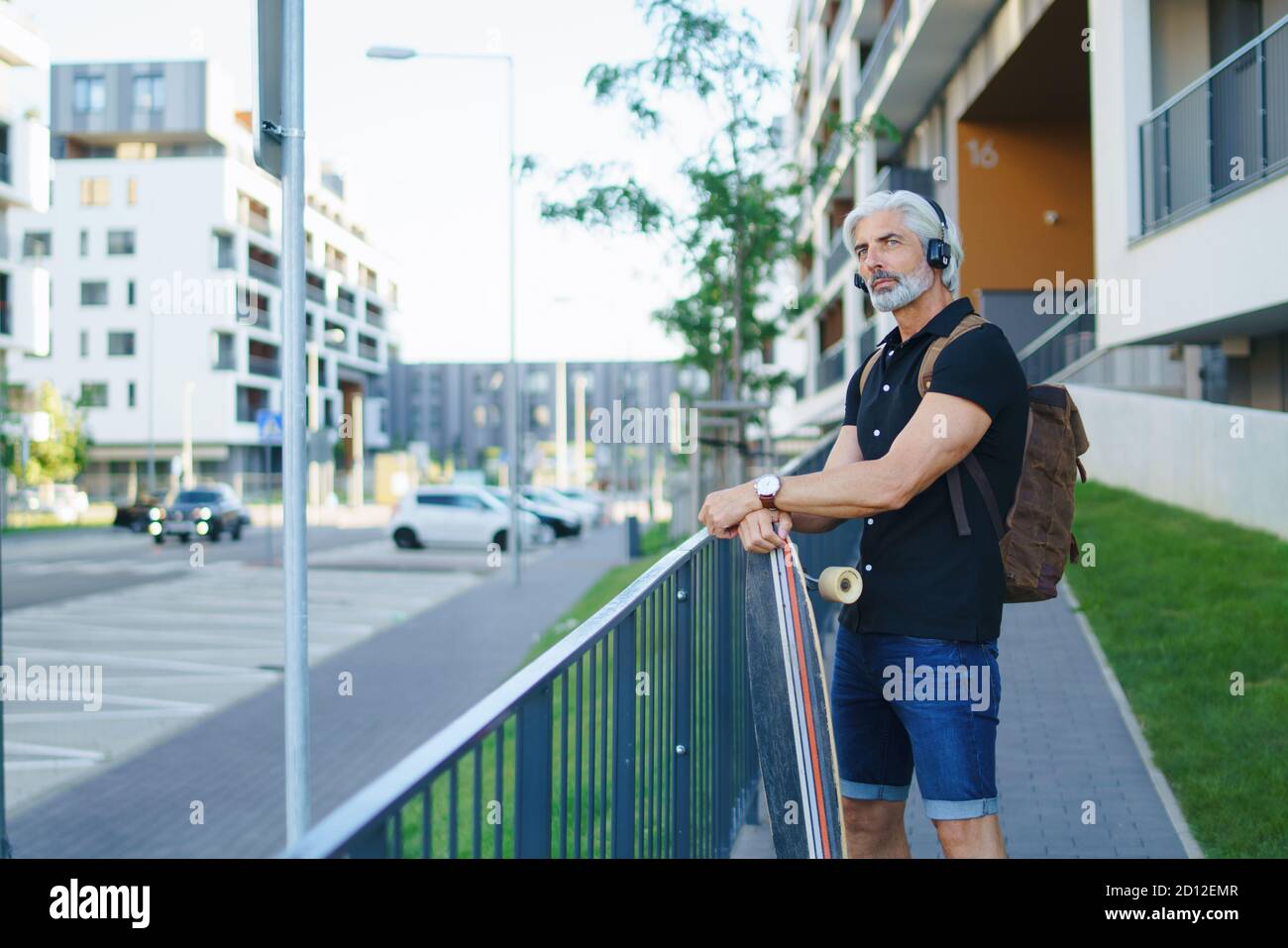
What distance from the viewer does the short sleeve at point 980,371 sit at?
2.49m

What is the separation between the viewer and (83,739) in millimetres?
9219

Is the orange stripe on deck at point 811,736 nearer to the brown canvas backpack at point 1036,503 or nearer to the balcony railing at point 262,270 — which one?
the brown canvas backpack at point 1036,503

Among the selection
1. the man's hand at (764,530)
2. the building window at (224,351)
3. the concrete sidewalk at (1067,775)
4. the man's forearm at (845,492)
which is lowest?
the concrete sidewalk at (1067,775)

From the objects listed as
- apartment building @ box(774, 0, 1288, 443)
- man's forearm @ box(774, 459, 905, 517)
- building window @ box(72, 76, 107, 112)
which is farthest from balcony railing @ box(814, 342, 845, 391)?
building window @ box(72, 76, 107, 112)

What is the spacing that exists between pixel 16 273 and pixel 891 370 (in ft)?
151

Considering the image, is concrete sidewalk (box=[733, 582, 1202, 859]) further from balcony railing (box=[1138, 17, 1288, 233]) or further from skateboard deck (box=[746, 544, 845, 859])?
balcony railing (box=[1138, 17, 1288, 233])

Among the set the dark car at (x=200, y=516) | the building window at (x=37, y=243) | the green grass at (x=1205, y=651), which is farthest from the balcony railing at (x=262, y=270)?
the green grass at (x=1205, y=651)

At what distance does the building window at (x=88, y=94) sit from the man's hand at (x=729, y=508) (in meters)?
73.6

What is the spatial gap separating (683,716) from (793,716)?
0.96m

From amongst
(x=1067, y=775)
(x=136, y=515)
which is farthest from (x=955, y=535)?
(x=136, y=515)

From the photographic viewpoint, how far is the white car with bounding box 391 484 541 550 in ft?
104
